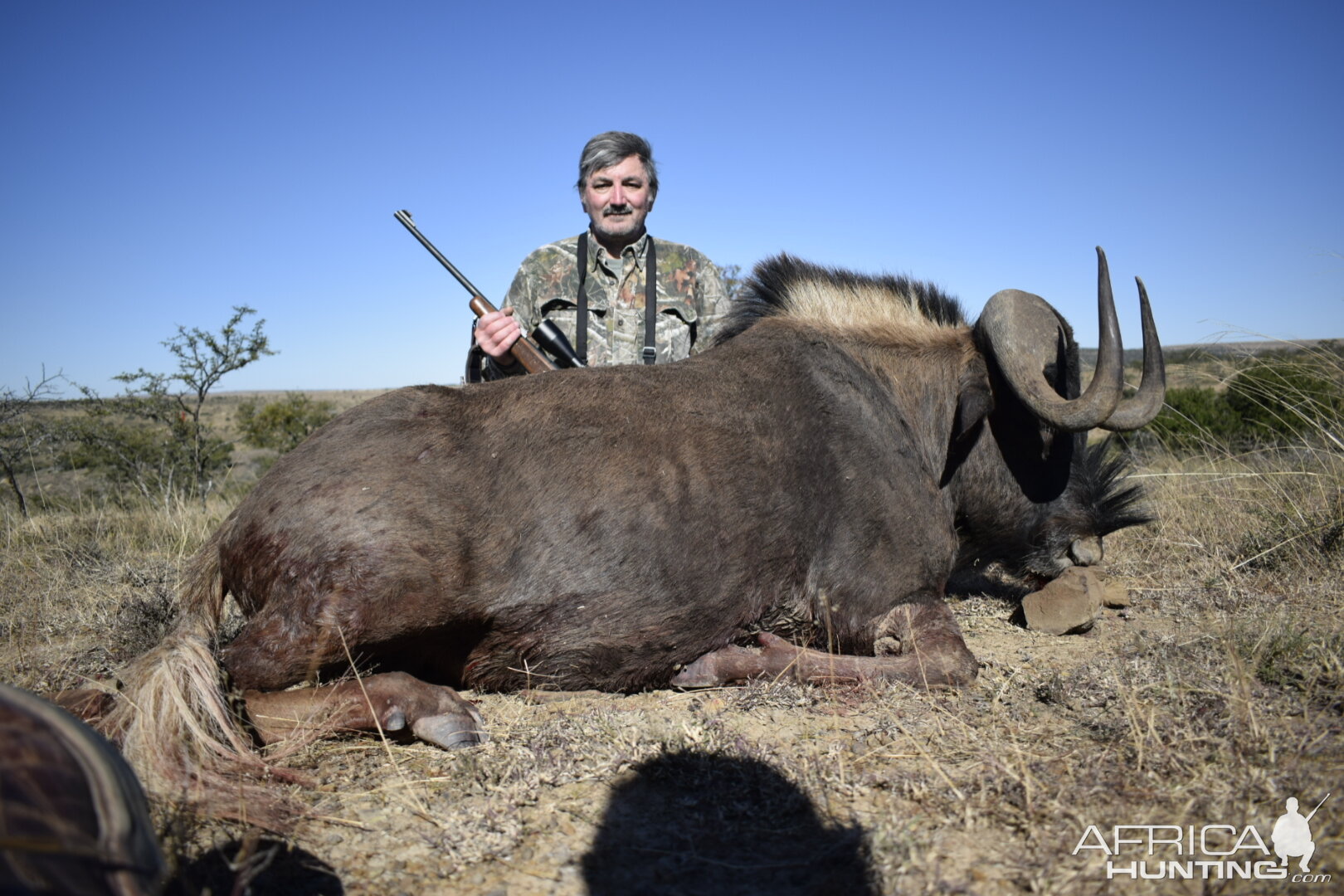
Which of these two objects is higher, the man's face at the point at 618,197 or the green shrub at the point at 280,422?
the man's face at the point at 618,197

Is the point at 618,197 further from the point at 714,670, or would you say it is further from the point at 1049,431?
the point at 714,670

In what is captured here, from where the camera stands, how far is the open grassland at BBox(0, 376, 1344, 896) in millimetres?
2082

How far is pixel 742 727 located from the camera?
3.00m

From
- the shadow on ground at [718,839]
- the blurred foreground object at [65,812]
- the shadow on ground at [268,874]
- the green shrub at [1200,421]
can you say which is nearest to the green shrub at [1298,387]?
the green shrub at [1200,421]

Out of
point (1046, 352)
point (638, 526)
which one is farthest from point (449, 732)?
point (1046, 352)

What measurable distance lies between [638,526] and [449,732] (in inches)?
39.9

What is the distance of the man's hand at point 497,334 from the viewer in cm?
497

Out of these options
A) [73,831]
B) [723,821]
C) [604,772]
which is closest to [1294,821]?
Answer: [723,821]

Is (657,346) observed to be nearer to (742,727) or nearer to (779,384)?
(779,384)

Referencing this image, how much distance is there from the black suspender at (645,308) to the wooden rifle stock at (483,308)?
675 mm

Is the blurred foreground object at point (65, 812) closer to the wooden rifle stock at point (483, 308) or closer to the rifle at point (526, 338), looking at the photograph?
the wooden rifle stock at point (483, 308)

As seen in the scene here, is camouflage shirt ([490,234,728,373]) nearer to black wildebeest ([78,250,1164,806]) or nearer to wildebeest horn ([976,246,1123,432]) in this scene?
black wildebeest ([78,250,1164,806])

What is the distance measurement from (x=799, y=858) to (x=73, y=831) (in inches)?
64.8

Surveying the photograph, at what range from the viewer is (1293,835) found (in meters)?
2.00
